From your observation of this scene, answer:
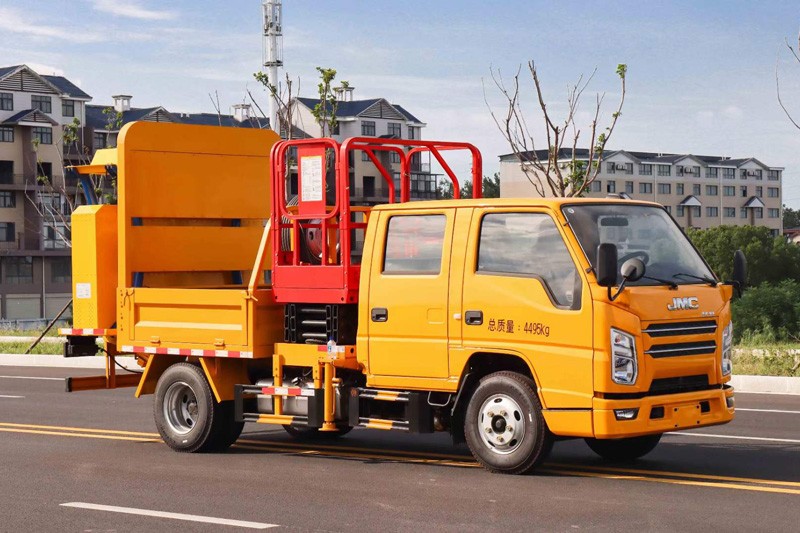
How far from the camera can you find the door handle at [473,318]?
33.8 feet

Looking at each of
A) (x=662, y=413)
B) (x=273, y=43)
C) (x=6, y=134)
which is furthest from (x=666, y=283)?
(x=6, y=134)

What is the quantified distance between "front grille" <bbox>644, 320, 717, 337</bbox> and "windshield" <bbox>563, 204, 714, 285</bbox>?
346mm

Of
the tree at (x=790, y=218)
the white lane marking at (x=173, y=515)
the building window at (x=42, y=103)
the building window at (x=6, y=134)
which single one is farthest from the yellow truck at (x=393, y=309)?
the tree at (x=790, y=218)

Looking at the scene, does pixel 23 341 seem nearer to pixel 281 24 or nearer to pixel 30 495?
pixel 281 24

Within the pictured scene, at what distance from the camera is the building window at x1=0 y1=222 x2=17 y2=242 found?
85.9 meters

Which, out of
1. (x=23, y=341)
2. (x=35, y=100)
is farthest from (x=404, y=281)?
(x=35, y=100)

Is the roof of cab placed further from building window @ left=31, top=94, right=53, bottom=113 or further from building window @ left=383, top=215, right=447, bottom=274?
building window @ left=31, top=94, right=53, bottom=113

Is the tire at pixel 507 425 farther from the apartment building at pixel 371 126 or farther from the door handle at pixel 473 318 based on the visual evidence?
the apartment building at pixel 371 126

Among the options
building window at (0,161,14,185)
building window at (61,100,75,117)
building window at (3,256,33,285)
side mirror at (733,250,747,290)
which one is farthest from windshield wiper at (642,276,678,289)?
building window at (61,100,75,117)

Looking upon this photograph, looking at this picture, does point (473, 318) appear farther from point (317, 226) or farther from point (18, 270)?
point (18, 270)

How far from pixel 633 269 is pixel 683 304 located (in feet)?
2.48

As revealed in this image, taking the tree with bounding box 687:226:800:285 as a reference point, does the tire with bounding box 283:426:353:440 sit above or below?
below

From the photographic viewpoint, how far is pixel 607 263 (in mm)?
9430

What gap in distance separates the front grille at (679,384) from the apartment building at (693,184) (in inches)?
4326
